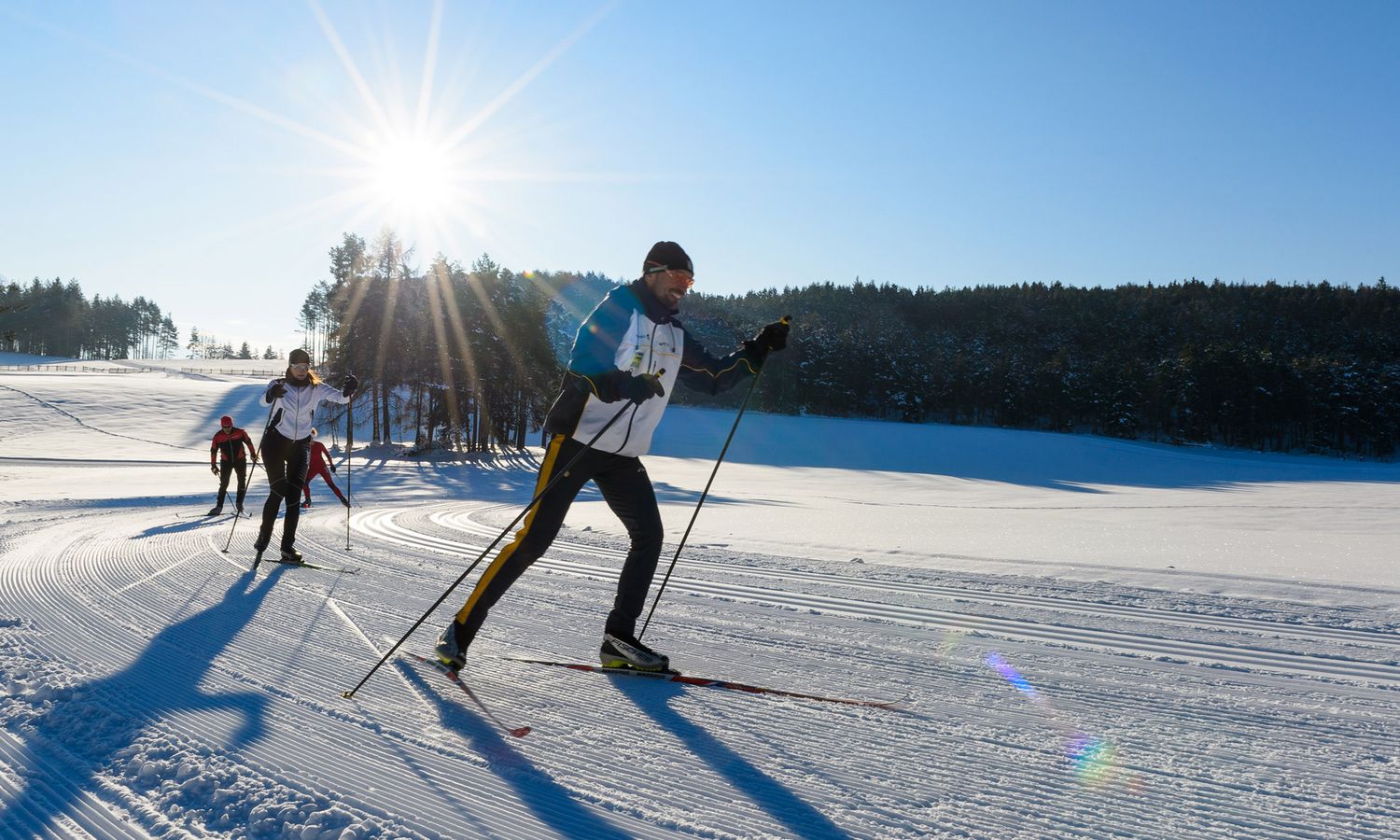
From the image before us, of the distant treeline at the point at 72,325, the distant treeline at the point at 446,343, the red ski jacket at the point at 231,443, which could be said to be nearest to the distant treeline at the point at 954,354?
the distant treeline at the point at 446,343

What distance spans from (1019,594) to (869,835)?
420 cm


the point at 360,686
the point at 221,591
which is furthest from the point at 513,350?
the point at 360,686

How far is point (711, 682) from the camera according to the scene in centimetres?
365

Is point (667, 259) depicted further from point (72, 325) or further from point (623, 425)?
point (72, 325)

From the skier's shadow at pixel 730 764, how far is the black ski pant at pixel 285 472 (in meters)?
5.13

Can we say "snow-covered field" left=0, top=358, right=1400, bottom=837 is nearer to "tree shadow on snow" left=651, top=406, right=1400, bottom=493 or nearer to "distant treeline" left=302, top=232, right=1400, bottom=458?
"distant treeline" left=302, top=232, right=1400, bottom=458

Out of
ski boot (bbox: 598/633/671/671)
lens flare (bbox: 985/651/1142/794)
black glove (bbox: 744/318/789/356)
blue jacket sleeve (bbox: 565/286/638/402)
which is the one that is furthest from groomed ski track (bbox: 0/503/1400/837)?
black glove (bbox: 744/318/789/356)

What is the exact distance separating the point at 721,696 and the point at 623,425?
129cm

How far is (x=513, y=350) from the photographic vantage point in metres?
40.0

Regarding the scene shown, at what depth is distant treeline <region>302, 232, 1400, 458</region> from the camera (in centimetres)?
3894

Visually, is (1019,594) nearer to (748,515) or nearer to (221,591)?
(221,591)

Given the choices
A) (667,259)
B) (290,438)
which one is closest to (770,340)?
(667,259)

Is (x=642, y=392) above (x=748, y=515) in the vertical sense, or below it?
above

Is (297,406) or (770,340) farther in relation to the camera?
(297,406)
